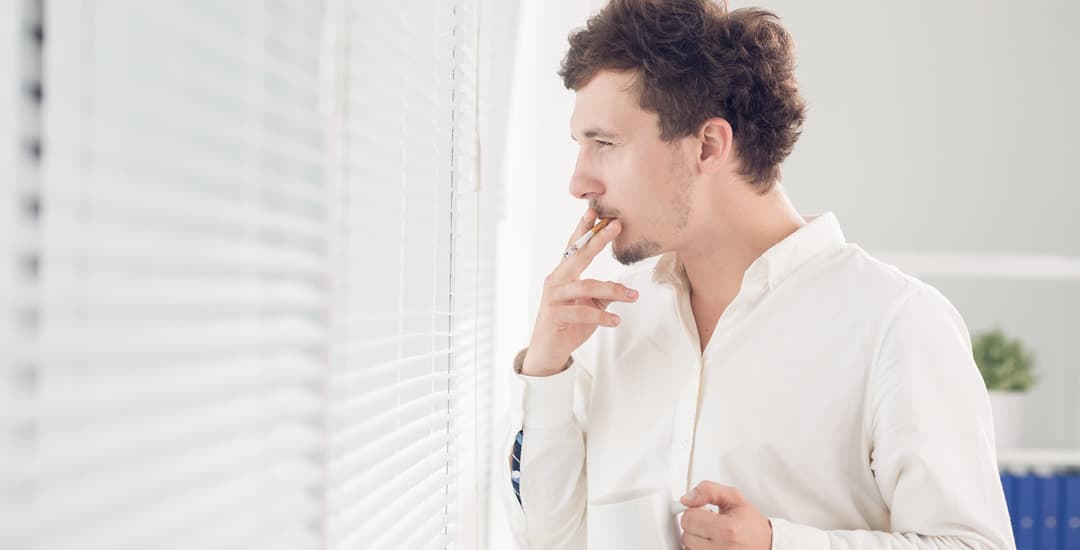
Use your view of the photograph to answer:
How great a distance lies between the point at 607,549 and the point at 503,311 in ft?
2.56

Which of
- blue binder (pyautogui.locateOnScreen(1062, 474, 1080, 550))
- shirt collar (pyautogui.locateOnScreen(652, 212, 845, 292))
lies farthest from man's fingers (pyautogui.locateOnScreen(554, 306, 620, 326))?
blue binder (pyautogui.locateOnScreen(1062, 474, 1080, 550))

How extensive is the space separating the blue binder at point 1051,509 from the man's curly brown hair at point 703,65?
162cm

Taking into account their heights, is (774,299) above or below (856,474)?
above

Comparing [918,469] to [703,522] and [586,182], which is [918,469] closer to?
[703,522]

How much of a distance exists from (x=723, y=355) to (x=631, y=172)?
321 millimetres

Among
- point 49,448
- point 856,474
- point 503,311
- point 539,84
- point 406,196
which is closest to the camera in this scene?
point 49,448

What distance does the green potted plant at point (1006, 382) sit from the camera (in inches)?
100

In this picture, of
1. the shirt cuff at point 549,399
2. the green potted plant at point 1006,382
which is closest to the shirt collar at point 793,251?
the shirt cuff at point 549,399

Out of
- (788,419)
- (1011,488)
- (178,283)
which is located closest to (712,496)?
(788,419)

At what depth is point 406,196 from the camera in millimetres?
1126

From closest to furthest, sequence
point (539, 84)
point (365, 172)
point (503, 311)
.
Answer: point (365, 172) < point (503, 311) < point (539, 84)

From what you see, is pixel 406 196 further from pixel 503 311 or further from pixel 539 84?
pixel 539 84

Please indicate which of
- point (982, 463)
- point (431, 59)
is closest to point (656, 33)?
point (431, 59)

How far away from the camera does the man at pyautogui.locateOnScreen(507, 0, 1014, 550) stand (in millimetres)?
1148
